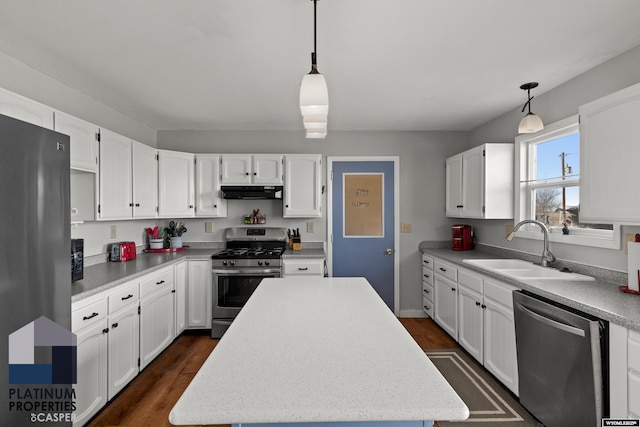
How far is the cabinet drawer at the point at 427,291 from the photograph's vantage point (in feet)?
12.2

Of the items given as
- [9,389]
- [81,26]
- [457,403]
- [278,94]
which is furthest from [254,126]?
[457,403]

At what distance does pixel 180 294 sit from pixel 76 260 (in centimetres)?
131

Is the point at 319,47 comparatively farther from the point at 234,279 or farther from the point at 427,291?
the point at 427,291

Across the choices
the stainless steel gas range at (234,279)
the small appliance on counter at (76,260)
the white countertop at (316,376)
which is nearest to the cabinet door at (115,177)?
the small appliance on counter at (76,260)

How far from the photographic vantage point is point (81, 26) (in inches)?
68.8

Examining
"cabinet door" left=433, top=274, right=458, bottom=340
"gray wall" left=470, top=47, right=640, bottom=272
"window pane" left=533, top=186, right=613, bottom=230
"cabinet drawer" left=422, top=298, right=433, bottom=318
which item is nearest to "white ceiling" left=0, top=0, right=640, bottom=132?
"gray wall" left=470, top=47, right=640, bottom=272

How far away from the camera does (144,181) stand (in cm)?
313

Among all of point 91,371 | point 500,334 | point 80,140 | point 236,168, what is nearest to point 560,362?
point 500,334

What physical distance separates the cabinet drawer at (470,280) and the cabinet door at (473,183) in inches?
25.8

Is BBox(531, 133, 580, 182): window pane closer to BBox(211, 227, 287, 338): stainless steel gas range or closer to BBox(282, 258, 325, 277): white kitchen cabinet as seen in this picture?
BBox(282, 258, 325, 277): white kitchen cabinet

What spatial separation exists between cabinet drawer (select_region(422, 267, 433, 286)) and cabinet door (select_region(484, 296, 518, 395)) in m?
1.13

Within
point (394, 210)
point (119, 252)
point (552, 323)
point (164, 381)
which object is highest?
point (394, 210)

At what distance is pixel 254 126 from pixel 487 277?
294 centimetres

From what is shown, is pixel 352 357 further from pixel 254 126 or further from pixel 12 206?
pixel 254 126
